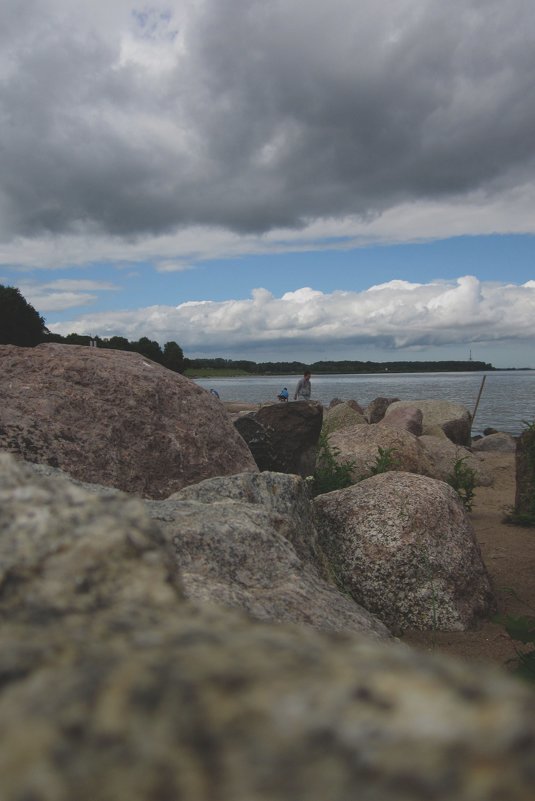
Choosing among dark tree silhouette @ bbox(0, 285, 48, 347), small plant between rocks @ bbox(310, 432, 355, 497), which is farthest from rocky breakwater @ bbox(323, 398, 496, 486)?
dark tree silhouette @ bbox(0, 285, 48, 347)

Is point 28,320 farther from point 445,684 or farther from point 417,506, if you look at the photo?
point 445,684

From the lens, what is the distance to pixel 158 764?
2.80 ft

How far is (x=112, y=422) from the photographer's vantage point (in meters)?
6.13

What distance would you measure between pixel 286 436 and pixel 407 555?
15.0 ft

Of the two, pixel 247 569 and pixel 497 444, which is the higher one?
pixel 247 569

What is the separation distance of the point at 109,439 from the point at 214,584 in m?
3.01

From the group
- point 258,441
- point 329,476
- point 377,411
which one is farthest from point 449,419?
point 329,476

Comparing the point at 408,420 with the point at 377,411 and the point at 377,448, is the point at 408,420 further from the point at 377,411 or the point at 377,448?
the point at 377,448

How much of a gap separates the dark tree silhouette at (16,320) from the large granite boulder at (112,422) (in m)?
56.4

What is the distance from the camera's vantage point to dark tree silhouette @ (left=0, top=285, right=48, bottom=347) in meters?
60.4

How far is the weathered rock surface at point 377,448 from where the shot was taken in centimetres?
1040

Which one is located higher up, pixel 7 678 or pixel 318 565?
pixel 7 678

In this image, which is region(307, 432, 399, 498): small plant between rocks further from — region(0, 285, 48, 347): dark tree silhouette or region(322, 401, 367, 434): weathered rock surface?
region(0, 285, 48, 347): dark tree silhouette

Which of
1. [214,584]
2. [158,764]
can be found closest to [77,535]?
[158,764]
